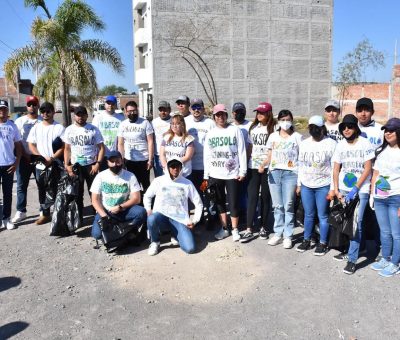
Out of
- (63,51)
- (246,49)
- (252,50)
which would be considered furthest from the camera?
(252,50)

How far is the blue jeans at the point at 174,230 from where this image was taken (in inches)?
208

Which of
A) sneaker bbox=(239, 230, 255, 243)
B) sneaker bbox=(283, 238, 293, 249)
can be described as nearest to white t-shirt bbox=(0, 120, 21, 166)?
sneaker bbox=(239, 230, 255, 243)

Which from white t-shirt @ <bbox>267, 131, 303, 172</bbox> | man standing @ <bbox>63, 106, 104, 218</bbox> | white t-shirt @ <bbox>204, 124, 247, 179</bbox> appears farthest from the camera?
man standing @ <bbox>63, 106, 104, 218</bbox>

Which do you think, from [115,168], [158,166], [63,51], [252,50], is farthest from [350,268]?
[252,50]

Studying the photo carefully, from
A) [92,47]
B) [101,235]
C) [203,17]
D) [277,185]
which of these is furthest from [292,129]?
[203,17]

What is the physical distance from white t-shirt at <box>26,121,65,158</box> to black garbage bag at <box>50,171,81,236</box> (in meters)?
0.81

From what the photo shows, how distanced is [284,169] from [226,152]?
0.83m

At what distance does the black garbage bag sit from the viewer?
5.86 meters

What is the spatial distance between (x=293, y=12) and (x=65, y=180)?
2502 cm

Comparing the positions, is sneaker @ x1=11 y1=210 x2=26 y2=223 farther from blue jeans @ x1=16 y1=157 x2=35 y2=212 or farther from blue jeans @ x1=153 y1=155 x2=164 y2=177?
blue jeans @ x1=153 y1=155 x2=164 y2=177

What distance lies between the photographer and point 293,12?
26.8 meters

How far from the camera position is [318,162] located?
4863 mm

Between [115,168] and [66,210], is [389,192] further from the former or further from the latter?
[66,210]

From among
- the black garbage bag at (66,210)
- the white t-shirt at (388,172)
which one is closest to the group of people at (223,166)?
the white t-shirt at (388,172)
